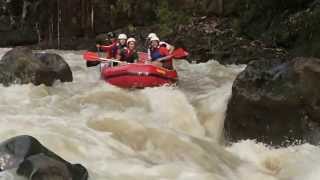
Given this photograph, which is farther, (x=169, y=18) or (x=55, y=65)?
(x=169, y=18)

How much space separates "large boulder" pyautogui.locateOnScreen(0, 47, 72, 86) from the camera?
32.6ft

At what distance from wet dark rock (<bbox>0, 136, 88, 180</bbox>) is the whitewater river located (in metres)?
0.14

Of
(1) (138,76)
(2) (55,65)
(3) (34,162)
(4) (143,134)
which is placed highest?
(3) (34,162)

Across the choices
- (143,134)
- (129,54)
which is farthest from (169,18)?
(143,134)

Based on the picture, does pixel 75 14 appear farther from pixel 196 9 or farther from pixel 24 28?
pixel 196 9

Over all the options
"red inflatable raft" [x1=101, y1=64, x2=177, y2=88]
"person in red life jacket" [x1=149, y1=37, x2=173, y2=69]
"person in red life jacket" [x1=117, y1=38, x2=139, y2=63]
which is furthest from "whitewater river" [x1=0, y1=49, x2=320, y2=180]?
"person in red life jacket" [x1=117, y1=38, x2=139, y2=63]

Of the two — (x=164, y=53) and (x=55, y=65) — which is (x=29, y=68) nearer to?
(x=55, y=65)

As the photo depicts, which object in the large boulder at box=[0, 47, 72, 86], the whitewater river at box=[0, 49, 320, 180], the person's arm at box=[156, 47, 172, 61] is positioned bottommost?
the whitewater river at box=[0, 49, 320, 180]

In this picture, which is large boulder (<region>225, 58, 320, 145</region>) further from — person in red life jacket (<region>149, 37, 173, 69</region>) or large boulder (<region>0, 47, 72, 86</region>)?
large boulder (<region>0, 47, 72, 86</region>)

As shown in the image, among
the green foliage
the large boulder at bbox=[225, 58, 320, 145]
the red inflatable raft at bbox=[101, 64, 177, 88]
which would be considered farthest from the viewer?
the green foliage

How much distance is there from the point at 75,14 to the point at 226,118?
42.6 ft

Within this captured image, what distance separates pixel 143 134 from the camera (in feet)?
23.9

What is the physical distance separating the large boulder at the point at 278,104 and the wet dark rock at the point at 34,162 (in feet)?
8.79

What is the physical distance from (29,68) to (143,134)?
352cm
